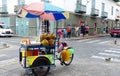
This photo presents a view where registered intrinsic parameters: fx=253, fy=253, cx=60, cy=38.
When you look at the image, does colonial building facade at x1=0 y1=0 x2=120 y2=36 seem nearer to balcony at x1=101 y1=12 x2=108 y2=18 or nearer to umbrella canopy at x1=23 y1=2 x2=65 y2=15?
balcony at x1=101 y1=12 x2=108 y2=18

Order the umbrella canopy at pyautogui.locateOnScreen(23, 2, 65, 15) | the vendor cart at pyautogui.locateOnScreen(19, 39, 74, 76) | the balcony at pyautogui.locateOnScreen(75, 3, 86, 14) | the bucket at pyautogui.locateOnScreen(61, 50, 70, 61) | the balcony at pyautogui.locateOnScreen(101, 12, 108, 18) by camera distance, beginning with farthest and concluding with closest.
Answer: the balcony at pyautogui.locateOnScreen(101, 12, 108, 18) → the balcony at pyautogui.locateOnScreen(75, 3, 86, 14) → the bucket at pyautogui.locateOnScreen(61, 50, 70, 61) → the umbrella canopy at pyautogui.locateOnScreen(23, 2, 65, 15) → the vendor cart at pyautogui.locateOnScreen(19, 39, 74, 76)

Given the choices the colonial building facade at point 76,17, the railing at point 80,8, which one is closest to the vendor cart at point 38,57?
the colonial building facade at point 76,17

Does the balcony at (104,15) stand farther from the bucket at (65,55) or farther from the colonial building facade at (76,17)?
the bucket at (65,55)

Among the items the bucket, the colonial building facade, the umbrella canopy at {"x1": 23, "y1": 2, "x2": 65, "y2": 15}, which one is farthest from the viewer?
the colonial building facade

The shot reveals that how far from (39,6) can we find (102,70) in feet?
11.7

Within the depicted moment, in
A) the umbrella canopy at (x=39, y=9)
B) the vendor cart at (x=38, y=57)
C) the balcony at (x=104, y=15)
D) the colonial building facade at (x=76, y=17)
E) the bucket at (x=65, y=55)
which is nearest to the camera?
the vendor cart at (x=38, y=57)

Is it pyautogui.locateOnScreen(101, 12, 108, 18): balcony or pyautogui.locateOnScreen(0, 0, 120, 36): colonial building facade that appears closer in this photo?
pyautogui.locateOnScreen(0, 0, 120, 36): colonial building facade

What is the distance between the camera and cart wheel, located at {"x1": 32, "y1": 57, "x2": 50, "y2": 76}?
8750mm

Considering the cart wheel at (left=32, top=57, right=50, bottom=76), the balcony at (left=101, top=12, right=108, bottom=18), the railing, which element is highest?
the railing

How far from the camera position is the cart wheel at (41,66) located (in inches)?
344

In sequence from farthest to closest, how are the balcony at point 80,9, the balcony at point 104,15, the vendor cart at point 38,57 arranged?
the balcony at point 104,15 → the balcony at point 80,9 → the vendor cart at point 38,57

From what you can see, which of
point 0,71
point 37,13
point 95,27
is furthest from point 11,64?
point 95,27

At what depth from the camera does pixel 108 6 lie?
45.7m

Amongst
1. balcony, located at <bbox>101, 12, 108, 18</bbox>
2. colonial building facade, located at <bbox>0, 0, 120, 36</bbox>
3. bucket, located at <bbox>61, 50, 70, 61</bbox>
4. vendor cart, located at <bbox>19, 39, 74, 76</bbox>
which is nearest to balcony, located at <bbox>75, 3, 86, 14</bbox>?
colonial building facade, located at <bbox>0, 0, 120, 36</bbox>
